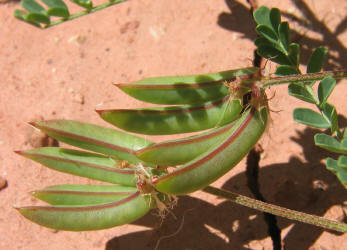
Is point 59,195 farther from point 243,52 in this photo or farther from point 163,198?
point 243,52

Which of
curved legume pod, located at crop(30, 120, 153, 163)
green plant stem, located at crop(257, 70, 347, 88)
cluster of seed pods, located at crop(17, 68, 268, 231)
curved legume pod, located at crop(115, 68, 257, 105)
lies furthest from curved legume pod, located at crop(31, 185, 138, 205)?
green plant stem, located at crop(257, 70, 347, 88)

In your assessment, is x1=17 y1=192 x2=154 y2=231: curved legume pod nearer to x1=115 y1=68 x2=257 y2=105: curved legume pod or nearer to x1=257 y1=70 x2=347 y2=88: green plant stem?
x1=115 y1=68 x2=257 y2=105: curved legume pod

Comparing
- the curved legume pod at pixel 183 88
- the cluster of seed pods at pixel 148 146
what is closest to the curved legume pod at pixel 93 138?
the cluster of seed pods at pixel 148 146

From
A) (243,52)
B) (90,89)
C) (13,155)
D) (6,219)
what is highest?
(243,52)

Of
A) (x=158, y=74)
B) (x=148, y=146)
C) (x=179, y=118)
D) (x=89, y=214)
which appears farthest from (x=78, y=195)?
(x=158, y=74)

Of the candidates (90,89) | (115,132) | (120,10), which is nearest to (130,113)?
(115,132)

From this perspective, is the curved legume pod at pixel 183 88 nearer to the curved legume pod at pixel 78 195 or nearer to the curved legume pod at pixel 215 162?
the curved legume pod at pixel 215 162
